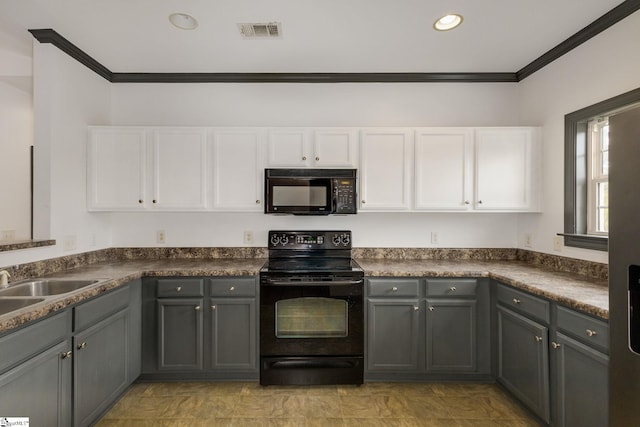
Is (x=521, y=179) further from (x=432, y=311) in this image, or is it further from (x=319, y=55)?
(x=319, y=55)

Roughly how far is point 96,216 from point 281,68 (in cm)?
216

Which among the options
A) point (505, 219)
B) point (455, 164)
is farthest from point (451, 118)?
point (505, 219)

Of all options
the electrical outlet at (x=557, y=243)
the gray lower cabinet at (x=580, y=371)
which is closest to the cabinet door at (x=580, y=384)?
the gray lower cabinet at (x=580, y=371)

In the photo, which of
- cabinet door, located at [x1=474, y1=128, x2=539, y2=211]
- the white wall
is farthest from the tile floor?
cabinet door, located at [x1=474, y1=128, x2=539, y2=211]

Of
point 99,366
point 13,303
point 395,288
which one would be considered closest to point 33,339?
point 13,303

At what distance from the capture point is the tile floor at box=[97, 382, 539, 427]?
85.0 inches

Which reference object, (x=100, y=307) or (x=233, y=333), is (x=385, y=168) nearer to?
(x=233, y=333)

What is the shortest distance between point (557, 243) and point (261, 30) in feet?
9.44

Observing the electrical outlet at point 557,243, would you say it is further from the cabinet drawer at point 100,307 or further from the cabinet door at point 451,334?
the cabinet drawer at point 100,307

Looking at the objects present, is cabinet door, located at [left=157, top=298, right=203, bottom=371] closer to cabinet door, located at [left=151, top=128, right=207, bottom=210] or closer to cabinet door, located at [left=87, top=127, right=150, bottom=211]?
cabinet door, located at [left=151, top=128, right=207, bottom=210]

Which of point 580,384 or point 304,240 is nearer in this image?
point 580,384

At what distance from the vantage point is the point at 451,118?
124 inches

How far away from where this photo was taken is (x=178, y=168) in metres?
2.84

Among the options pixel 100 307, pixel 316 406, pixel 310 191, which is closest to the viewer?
pixel 100 307
